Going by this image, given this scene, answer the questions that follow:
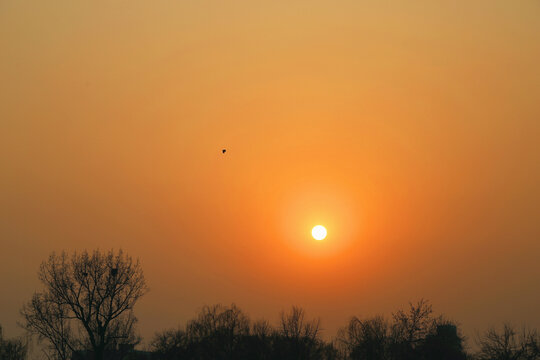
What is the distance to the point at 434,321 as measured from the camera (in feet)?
304

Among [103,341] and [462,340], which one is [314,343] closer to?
[462,340]

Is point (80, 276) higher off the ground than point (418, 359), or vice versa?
point (80, 276)

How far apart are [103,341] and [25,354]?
134ft

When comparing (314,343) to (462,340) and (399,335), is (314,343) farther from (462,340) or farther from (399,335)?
(462,340)

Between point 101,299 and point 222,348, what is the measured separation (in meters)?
33.3

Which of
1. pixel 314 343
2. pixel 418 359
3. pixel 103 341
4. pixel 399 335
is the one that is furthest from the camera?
pixel 314 343

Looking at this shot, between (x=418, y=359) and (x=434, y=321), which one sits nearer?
(x=418, y=359)

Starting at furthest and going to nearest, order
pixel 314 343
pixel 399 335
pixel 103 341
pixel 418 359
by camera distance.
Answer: pixel 314 343, pixel 399 335, pixel 418 359, pixel 103 341

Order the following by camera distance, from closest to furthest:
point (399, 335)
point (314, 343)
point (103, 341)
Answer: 1. point (103, 341)
2. point (399, 335)
3. point (314, 343)

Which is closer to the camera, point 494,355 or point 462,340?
point 494,355

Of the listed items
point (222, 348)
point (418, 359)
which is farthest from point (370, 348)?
point (222, 348)

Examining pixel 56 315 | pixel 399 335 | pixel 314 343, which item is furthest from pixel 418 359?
pixel 56 315

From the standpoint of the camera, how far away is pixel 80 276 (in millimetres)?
74750

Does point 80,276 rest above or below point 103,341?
above
